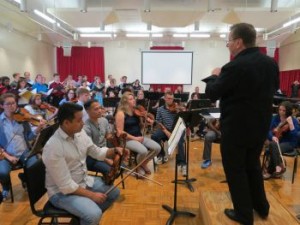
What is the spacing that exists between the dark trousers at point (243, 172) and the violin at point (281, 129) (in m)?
2.11

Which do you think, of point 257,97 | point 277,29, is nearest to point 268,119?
point 257,97

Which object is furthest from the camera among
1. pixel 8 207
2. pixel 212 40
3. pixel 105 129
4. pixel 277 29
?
pixel 212 40

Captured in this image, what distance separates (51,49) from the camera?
13.2 m

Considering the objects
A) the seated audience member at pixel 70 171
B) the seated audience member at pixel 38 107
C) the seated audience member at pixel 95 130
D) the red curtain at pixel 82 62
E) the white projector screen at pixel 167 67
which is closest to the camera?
the seated audience member at pixel 70 171

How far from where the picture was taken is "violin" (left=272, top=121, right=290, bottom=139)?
3846mm

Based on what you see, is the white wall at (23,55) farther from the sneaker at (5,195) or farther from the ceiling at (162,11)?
the sneaker at (5,195)

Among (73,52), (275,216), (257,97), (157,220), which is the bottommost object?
(157,220)

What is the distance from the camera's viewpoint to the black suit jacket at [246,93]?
5.76ft

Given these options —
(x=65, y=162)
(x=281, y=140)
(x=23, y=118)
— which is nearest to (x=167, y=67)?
(x=281, y=140)

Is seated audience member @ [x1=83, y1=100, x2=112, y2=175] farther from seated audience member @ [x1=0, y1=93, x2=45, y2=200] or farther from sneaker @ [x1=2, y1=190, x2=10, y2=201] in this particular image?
sneaker @ [x1=2, y1=190, x2=10, y2=201]

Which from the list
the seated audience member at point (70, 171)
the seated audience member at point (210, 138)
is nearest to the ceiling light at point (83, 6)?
the seated audience member at point (210, 138)

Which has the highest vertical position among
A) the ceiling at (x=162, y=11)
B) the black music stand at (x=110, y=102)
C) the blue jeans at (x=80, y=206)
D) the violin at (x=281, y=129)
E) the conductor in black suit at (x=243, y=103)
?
the ceiling at (x=162, y=11)

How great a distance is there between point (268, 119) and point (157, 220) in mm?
1575

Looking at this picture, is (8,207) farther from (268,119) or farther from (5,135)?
(268,119)
